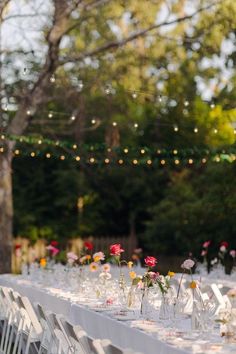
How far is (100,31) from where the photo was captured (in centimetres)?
2278

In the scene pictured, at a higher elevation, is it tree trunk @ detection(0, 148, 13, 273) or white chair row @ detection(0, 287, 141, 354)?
tree trunk @ detection(0, 148, 13, 273)

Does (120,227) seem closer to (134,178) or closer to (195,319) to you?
(134,178)

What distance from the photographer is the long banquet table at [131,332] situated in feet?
24.0

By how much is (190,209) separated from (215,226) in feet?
2.15

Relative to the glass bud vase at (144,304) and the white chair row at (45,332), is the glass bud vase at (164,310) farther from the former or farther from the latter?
the white chair row at (45,332)

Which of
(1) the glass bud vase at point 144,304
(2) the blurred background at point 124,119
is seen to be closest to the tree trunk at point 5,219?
(2) the blurred background at point 124,119

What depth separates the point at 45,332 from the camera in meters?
9.08

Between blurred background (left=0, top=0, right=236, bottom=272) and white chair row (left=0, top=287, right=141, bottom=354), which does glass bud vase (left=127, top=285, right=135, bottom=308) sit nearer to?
white chair row (left=0, top=287, right=141, bottom=354)

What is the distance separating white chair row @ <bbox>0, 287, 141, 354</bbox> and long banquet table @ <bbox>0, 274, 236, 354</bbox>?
0.51 m

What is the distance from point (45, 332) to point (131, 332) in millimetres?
992

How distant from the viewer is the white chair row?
6715mm

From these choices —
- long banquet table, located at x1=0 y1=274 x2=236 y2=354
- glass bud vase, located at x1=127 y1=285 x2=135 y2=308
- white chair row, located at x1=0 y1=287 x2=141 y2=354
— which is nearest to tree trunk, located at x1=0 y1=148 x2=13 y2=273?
long banquet table, located at x1=0 y1=274 x2=236 y2=354

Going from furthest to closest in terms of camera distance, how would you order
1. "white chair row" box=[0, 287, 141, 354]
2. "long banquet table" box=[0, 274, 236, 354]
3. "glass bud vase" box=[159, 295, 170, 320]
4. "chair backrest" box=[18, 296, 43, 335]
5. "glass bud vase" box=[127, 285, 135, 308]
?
"glass bud vase" box=[127, 285, 135, 308], "chair backrest" box=[18, 296, 43, 335], "glass bud vase" box=[159, 295, 170, 320], "long banquet table" box=[0, 274, 236, 354], "white chair row" box=[0, 287, 141, 354]

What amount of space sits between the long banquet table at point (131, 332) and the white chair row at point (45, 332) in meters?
0.51
